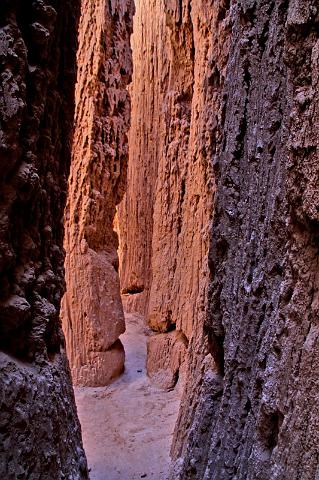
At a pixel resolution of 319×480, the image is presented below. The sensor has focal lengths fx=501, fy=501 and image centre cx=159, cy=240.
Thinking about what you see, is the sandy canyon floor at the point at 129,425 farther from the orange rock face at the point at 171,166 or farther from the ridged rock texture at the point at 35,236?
the ridged rock texture at the point at 35,236

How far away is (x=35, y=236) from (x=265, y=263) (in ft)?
2.98

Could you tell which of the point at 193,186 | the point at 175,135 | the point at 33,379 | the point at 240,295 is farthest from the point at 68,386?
the point at 175,135

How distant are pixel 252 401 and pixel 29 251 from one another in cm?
100

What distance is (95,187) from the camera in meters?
5.00

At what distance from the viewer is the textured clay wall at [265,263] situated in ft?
4.25

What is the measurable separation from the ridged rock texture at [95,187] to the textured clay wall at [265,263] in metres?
2.32

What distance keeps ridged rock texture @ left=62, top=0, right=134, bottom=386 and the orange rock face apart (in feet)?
1.71

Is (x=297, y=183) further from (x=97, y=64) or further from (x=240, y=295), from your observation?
(x=97, y=64)

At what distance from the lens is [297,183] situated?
4.48 feet

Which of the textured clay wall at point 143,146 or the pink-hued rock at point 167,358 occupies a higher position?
the textured clay wall at point 143,146

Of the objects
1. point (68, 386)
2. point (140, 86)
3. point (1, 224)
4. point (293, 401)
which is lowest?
point (68, 386)

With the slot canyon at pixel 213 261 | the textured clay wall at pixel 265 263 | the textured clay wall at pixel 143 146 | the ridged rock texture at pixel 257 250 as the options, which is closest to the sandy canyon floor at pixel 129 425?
the slot canyon at pixel 213 261

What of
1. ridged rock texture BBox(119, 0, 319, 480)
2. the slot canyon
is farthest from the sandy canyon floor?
ridged rock texture BBox(119, 0, 319, 480)

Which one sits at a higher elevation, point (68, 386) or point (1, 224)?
point (1, 224)
